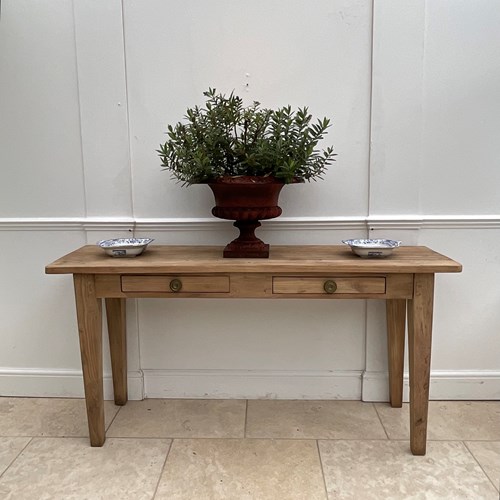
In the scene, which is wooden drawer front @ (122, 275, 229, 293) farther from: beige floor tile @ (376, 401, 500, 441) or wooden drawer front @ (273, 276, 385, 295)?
beige floor tile @ (376, 401, 500, 441)

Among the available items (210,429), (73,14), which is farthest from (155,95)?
(210,429)

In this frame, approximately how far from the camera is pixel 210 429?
7.06 ft

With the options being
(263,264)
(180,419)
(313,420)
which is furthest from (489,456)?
(180,419)

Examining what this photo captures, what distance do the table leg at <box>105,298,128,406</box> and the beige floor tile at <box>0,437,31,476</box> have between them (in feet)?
1.43

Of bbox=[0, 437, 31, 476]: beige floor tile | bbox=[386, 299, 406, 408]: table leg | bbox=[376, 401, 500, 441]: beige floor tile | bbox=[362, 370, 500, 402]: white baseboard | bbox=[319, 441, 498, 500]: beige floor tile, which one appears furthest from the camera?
bbox=[362, 370, 500, 402]: white baseboard

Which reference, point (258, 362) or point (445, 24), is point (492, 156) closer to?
point (445, 24)

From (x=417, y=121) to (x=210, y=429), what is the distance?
5.37ft

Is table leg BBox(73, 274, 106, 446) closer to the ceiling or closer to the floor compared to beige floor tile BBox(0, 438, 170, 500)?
closer to the ceiling

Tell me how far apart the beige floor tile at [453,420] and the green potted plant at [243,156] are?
974 millimetres

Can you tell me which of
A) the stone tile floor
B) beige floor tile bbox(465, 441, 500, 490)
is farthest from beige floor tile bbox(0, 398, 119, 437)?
beige floor tile bbox(465, 441, 500, 490)

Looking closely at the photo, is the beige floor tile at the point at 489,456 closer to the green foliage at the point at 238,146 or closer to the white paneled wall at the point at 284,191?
the white paneled wall at the point at 284,191

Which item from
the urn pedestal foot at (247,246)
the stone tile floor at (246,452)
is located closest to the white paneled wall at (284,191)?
the stone tile floor at (246,452)

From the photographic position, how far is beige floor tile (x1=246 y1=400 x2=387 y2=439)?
2.10 metres

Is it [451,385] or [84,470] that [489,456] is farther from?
[84,470]
